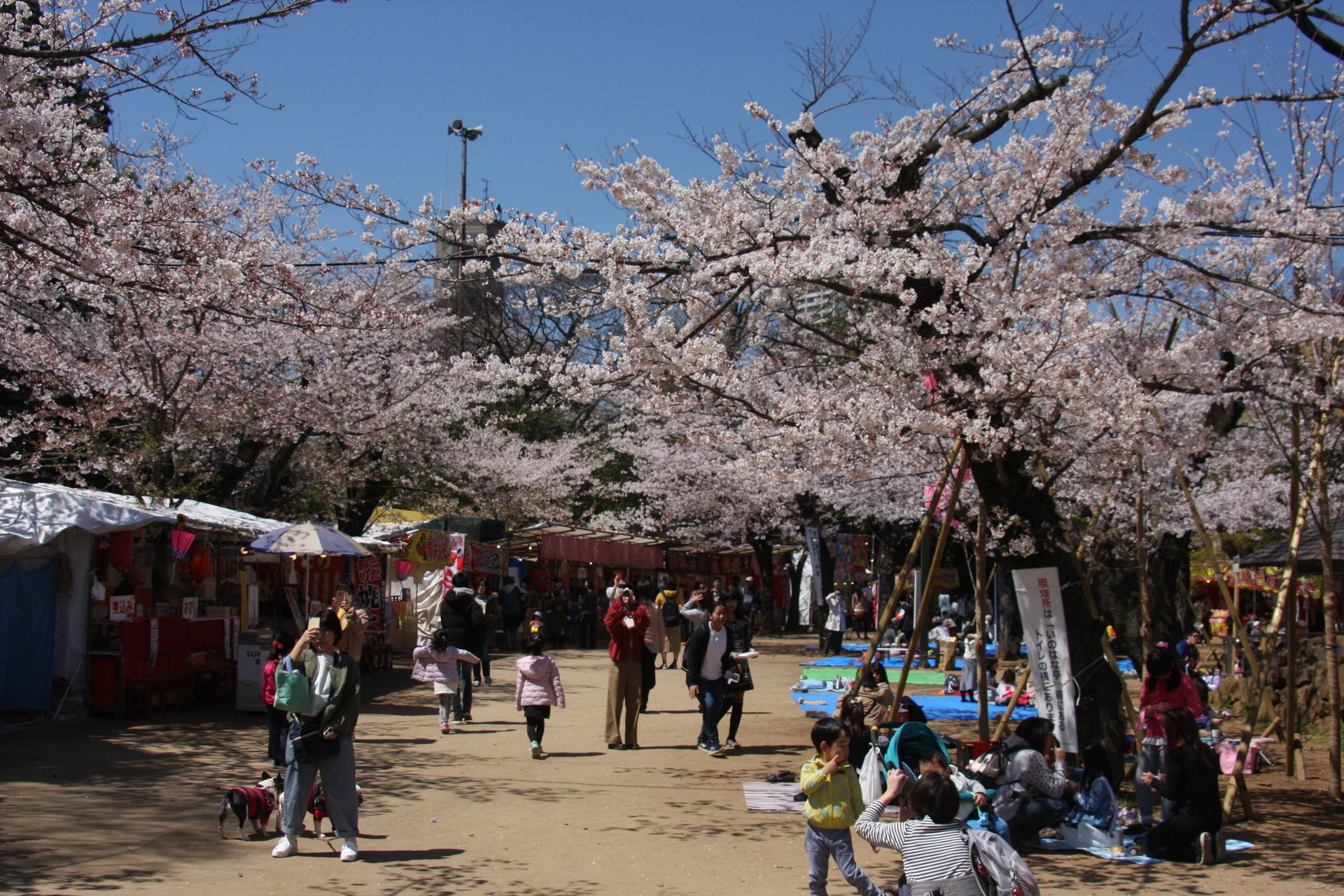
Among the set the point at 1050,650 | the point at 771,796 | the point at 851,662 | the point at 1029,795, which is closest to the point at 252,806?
the point at 771,796

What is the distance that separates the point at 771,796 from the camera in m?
8.23

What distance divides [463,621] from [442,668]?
85 cm

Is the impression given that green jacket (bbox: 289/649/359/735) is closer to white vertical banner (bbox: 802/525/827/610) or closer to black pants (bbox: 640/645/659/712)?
black pants (bbox: 640/645/659/712)

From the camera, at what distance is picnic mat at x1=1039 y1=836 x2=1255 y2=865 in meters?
6.71

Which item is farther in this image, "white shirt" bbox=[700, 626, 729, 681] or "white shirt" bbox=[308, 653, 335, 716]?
"white shirt" bbox=[700, 626, 729, 681]

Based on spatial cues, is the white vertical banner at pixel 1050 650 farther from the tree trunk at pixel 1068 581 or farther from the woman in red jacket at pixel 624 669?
the woman in red jacket at pixel 624 669

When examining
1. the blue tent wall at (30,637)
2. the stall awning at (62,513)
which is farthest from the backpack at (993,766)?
the blue tent wall at (30,637)

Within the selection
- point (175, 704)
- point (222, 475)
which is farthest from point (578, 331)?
point (222, 475)

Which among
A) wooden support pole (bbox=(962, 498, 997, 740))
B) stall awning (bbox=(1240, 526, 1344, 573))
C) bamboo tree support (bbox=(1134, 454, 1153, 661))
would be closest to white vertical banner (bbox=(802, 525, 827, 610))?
stall awning (bbox=(1240, 526, 1344, 573))

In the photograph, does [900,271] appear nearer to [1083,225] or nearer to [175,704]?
[1083,225]

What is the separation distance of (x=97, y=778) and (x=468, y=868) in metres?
4.02

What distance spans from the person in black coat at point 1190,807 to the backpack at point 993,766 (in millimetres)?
935

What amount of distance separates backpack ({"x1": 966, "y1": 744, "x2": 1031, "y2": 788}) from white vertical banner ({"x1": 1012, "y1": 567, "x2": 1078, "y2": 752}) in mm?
846

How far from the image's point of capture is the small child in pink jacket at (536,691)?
32.1ft
